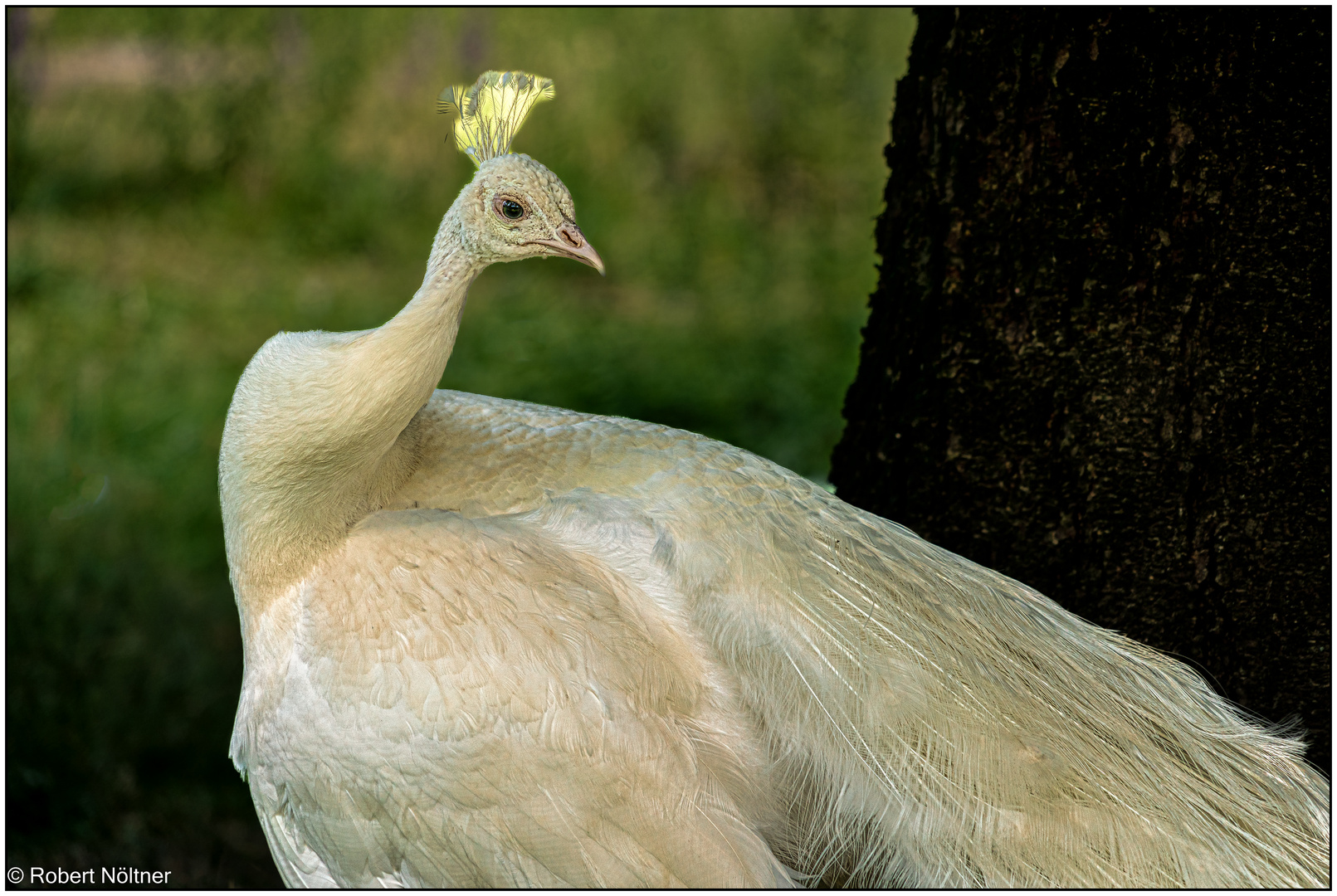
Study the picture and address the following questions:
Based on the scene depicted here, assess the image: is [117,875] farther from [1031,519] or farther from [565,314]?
[565,314]

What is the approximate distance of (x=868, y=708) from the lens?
1.92 metres

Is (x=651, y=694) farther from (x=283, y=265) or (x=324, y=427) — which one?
(x=283, y=265)

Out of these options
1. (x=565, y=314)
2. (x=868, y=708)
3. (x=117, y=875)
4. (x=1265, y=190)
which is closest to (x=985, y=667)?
(x=868, y=708)

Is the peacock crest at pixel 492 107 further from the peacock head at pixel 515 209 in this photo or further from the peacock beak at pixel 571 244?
the peacock beak at pixel 571 244

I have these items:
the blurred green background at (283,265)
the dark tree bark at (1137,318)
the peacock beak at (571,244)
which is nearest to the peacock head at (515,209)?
the peacock beak at (571,244)

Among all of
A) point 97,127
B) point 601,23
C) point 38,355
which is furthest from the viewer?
point 601,23

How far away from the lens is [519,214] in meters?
1.83

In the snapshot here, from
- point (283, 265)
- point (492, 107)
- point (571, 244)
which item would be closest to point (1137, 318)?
point (571, 244)

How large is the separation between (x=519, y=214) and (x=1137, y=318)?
1.31 m

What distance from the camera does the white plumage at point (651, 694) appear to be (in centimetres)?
188

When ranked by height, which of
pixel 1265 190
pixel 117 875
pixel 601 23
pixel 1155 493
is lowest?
pixel 117 875

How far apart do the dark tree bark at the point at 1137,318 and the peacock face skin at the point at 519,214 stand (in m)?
1.01

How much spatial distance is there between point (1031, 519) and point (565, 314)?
13.7 feet

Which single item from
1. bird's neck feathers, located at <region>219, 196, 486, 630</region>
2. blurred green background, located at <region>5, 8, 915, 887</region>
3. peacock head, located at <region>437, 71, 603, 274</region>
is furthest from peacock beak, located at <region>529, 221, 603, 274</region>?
blurred green background, located at <region>5, 8, 915, 887</region>
